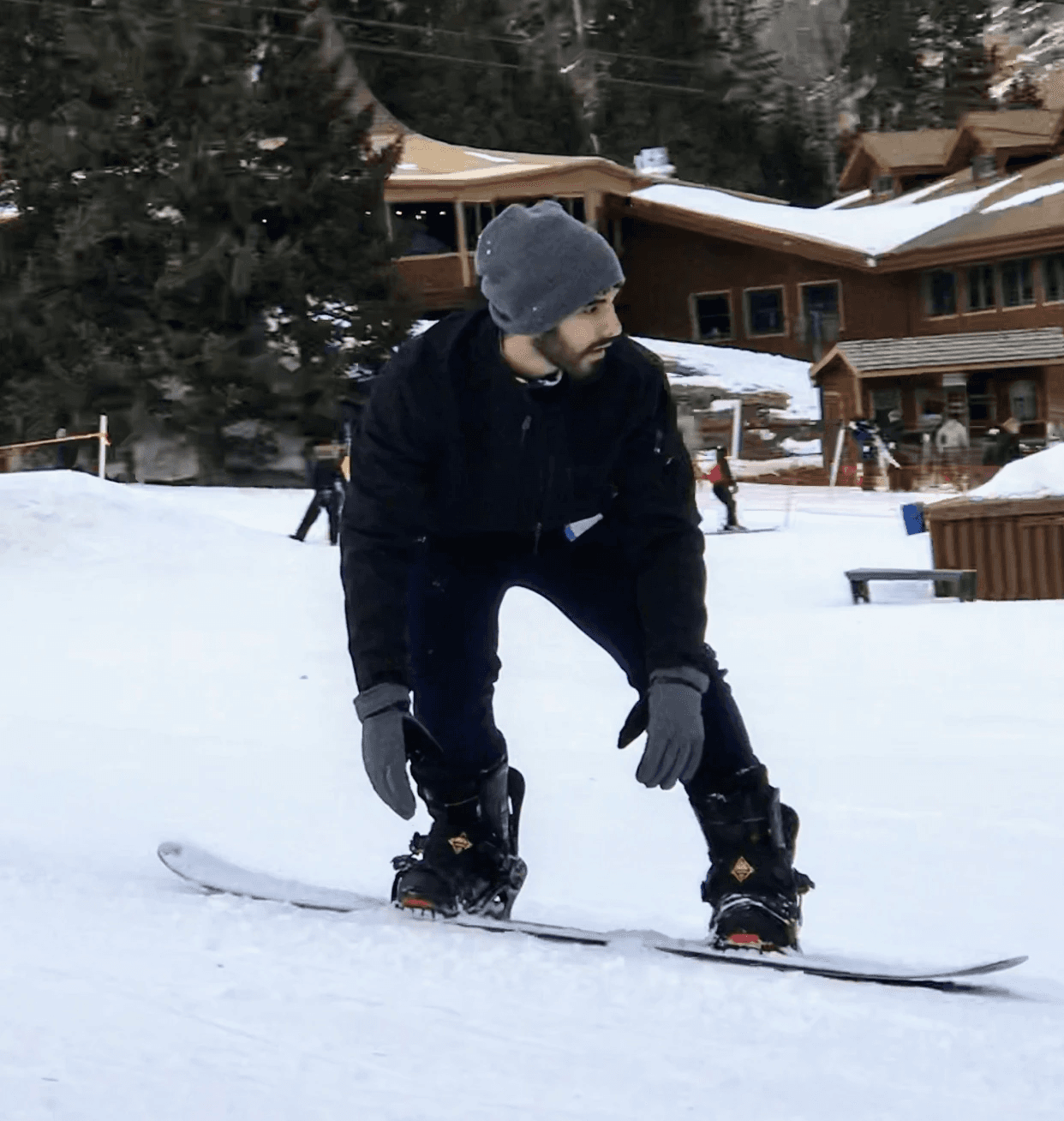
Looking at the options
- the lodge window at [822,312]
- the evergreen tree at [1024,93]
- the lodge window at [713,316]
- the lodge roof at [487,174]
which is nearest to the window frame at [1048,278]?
the lodge window at [822,312]

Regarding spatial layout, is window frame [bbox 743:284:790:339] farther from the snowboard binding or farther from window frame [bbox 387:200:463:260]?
the snowboard binding

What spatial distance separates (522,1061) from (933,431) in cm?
3284

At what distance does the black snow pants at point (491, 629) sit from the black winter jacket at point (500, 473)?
8cm

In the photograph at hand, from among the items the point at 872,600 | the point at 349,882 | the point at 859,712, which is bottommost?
the point at 872,600

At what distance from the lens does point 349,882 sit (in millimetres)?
4523

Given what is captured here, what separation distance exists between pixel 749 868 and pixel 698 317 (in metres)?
36.6

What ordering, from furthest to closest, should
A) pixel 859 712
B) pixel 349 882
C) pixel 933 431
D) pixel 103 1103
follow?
pixel 933 431 → pixel 859 712 → pixel 349 882 → pixel 103 1103

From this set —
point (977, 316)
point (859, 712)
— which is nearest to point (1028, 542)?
point (859, 712)

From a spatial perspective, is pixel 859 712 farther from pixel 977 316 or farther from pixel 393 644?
pixel 977 316

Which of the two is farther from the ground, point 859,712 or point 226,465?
point 859,712

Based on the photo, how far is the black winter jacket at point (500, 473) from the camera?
10.2ft

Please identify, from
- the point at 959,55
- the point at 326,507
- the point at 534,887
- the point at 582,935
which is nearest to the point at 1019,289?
the point at 326,507

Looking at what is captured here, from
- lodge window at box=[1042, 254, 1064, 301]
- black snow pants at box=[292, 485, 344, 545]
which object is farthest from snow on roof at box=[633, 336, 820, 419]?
black snow pants at box=[292, 485, 344, 545]

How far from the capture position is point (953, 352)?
113ft
